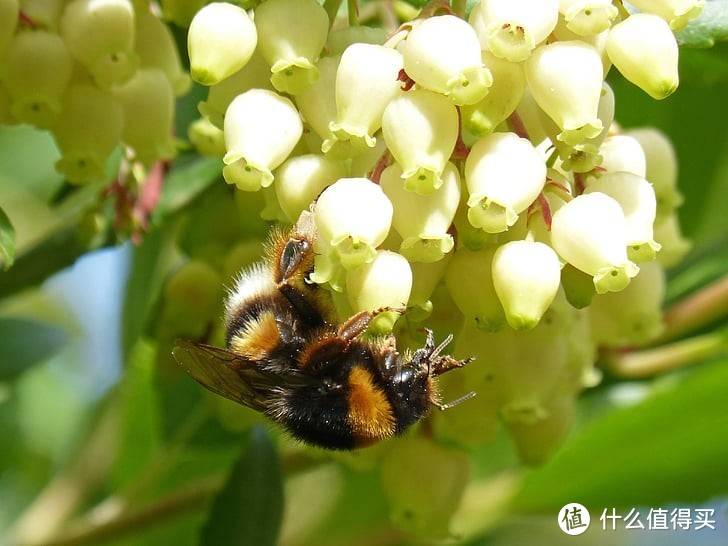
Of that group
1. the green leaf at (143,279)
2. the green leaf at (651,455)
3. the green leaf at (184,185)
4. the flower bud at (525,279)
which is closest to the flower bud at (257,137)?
the flower bud at (525,279)

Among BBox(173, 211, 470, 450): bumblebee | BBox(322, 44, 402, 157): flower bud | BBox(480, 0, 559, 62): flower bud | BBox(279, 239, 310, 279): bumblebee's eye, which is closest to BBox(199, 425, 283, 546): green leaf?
BBox(173, 211, 470, 450): bumblebee

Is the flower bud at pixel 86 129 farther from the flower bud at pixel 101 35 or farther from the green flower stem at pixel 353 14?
the green flower stem at pixel 353 14

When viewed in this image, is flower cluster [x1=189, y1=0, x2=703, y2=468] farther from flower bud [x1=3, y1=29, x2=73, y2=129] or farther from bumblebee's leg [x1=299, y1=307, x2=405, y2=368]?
flower bud [x1=3, y1=29, x2=73, y2=129]

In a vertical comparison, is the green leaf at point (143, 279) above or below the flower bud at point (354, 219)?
below

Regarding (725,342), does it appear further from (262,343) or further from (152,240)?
(152,240)

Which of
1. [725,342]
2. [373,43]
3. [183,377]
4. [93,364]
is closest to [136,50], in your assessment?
[373,43]

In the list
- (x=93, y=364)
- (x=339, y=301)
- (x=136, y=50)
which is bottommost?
(x=93, y=364)

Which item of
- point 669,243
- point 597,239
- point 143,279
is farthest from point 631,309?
point 143,279
